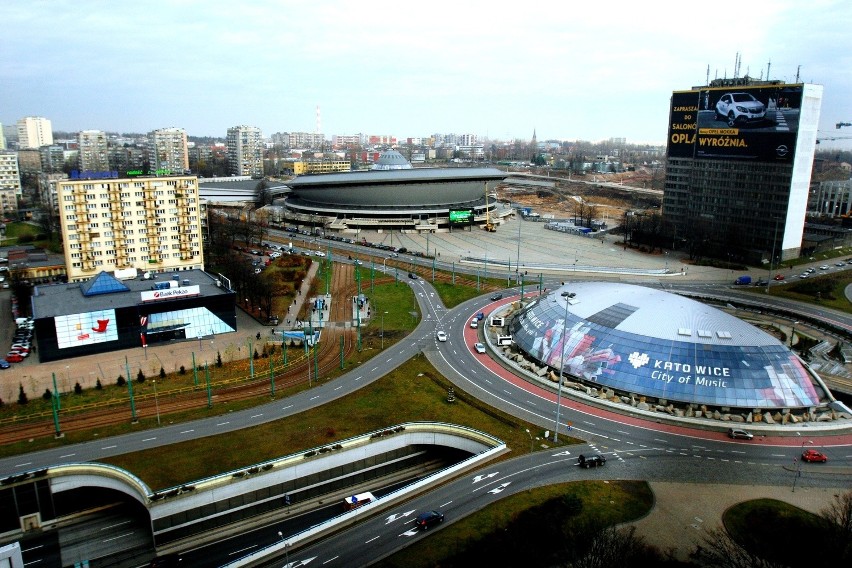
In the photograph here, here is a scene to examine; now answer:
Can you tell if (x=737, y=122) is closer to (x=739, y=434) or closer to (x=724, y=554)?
(x=739, y=434)

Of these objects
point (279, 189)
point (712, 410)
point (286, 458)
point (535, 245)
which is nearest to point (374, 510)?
point (286, 458)

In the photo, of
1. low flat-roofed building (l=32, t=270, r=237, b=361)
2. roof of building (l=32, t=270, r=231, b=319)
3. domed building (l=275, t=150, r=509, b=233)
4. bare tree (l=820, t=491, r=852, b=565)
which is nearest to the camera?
bare tree (l=820, t=491, r=852, b=565)

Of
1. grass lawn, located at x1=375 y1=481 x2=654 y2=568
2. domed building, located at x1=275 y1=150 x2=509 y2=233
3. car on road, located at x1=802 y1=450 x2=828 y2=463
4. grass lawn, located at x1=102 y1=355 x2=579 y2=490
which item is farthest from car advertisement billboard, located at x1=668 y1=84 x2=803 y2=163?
grass lawn, located at x1=375 y1=481 x2=654 y2=568

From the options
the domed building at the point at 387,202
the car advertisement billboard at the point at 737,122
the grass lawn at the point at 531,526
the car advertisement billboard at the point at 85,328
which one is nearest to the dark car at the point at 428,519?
the grass lawn at the point at 531,526

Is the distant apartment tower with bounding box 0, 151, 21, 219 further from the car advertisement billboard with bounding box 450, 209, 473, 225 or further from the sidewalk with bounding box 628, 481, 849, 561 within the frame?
the sidewalk with bounding box 628, 481, 849, 561

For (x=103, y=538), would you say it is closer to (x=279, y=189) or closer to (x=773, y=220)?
(x=773, y=220)

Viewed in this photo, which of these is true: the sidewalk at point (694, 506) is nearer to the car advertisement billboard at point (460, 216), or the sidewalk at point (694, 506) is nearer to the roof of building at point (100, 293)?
the roof of building at point (100, 293)
